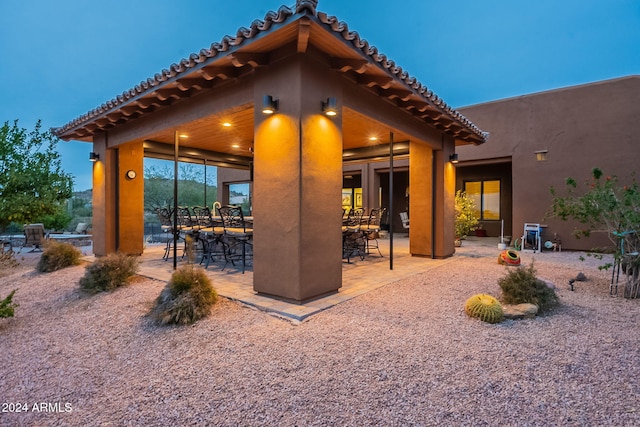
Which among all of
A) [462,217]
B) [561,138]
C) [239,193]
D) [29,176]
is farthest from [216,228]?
[239,193]

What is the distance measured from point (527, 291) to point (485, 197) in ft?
32.3

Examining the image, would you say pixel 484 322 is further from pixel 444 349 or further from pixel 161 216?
pixel 161 216

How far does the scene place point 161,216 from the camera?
23.4ft

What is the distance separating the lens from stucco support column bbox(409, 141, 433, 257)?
24.0ft

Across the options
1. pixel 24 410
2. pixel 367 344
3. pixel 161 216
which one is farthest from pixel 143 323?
pixel 161 216

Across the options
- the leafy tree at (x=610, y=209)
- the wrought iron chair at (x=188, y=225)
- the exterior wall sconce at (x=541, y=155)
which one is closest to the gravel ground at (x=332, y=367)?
the leafy tree at (x=610, y=209)

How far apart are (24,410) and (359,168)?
467 inches

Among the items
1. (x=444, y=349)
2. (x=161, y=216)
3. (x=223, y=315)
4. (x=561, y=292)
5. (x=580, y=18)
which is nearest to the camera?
(x=444, y=349)

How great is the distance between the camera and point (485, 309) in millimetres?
3344

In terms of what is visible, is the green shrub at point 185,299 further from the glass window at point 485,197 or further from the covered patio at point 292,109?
the glass window at point 485,197

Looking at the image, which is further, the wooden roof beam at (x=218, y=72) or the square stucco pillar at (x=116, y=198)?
the square stucco pillar at (x=116, y=198)

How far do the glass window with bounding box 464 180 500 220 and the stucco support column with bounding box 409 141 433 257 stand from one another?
246 inches

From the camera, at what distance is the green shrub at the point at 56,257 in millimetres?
6115

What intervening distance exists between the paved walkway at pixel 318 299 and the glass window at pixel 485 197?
20.7 feet
